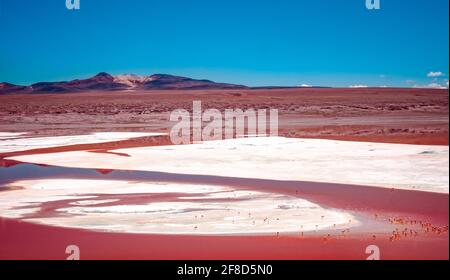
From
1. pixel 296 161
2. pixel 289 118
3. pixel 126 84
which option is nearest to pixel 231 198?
pixel 296 161

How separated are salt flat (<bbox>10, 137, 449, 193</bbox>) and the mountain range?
2757 inches

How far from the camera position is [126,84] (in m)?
99.8

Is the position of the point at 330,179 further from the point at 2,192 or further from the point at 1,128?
the point at 1,128

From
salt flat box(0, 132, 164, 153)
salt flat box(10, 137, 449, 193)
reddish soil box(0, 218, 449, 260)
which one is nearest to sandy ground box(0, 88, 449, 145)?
salt flat box(10, 137, 449, 193)

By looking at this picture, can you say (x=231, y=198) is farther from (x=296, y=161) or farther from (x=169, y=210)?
(x=296, y=161)

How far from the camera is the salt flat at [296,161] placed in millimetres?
13016

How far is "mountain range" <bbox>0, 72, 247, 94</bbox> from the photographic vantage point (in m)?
89.1

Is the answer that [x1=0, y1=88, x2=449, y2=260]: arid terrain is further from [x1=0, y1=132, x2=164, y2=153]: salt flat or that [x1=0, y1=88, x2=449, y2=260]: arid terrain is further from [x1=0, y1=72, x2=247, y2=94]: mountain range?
[x1=0, y1=72, x2=247, y2=94]: mountain range

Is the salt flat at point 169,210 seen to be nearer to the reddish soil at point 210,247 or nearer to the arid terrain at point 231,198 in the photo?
the arid terrain at point 231,198

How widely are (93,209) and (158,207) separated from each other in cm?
121

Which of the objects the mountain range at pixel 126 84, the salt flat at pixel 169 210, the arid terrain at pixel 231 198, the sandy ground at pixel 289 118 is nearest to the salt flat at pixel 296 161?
the arid terrain at pixel 231 198

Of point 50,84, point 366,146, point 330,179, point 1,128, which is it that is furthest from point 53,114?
point 50,84
